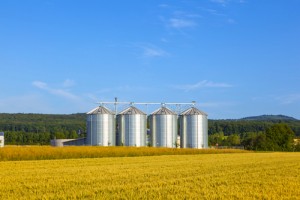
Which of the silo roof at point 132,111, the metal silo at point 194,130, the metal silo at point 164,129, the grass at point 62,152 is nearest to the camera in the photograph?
Result: the grass at point 62,152

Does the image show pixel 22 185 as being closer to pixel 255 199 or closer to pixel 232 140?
pixel 255 199

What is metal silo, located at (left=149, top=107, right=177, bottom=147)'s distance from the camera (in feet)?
283

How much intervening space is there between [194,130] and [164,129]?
5795 millimetres

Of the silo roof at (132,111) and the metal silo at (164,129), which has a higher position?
the silo roof at (132,111)

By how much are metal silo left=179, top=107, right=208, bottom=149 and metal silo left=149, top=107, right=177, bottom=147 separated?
1919 mm

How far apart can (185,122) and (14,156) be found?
46.7m

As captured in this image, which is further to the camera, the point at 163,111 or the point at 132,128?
the point at 163,111

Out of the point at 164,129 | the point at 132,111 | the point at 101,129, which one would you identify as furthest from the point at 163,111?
the point at 101,129

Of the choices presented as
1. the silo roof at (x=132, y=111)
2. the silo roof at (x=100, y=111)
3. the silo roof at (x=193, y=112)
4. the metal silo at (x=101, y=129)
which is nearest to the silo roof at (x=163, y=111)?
the silo roof at (x=193, y=112)

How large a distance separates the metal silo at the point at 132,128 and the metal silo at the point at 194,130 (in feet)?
26.2

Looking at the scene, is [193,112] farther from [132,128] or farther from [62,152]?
[62,152]

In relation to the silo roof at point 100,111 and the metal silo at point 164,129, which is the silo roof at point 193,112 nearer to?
the metal silo at point 164,129

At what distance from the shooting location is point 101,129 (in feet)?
275

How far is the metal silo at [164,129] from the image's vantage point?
283 ft
